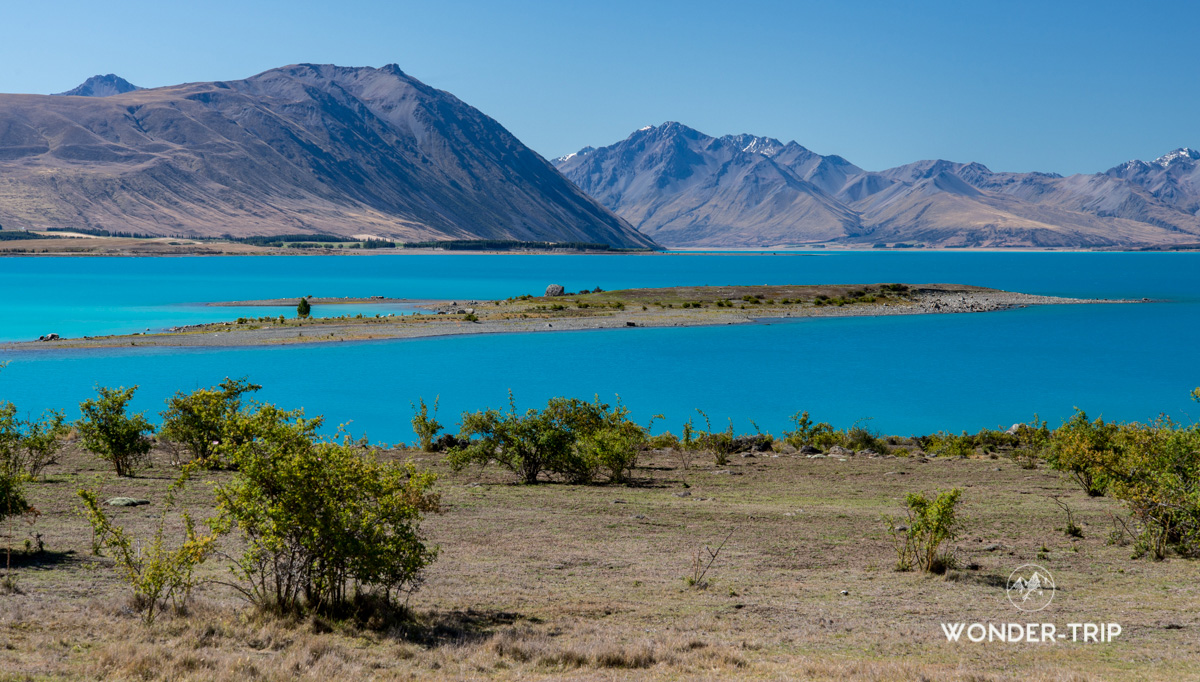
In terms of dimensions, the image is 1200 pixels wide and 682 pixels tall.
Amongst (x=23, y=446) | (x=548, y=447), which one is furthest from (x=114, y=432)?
(x=548, y=447)

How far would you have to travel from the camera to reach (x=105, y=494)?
61.5ft

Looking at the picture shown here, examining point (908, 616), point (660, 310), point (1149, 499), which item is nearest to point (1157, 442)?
point (1149, 499)

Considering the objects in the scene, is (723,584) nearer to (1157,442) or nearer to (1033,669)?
(1033,669)

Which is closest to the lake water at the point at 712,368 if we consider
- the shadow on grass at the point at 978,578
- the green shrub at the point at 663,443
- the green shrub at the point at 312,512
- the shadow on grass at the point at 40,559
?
the green shrub at the point at 663,443

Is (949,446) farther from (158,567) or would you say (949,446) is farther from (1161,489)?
(158,567)

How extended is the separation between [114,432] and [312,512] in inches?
536

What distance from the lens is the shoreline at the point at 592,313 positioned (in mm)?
61188

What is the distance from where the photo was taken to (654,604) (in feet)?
40.1

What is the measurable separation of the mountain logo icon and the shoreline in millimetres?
52791

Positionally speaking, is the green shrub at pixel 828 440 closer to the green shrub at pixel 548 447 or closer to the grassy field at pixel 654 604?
the green shrub at pixel 548 447

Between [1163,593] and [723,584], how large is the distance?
6048mm

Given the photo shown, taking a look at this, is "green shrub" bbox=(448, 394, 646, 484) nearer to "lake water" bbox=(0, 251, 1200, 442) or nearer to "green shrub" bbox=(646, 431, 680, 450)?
"green shrub" bbox=(646, 431, 680, 450)

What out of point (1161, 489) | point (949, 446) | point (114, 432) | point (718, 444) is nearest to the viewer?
point (1161, 489)

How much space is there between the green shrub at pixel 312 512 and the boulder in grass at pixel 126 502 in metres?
7.83
